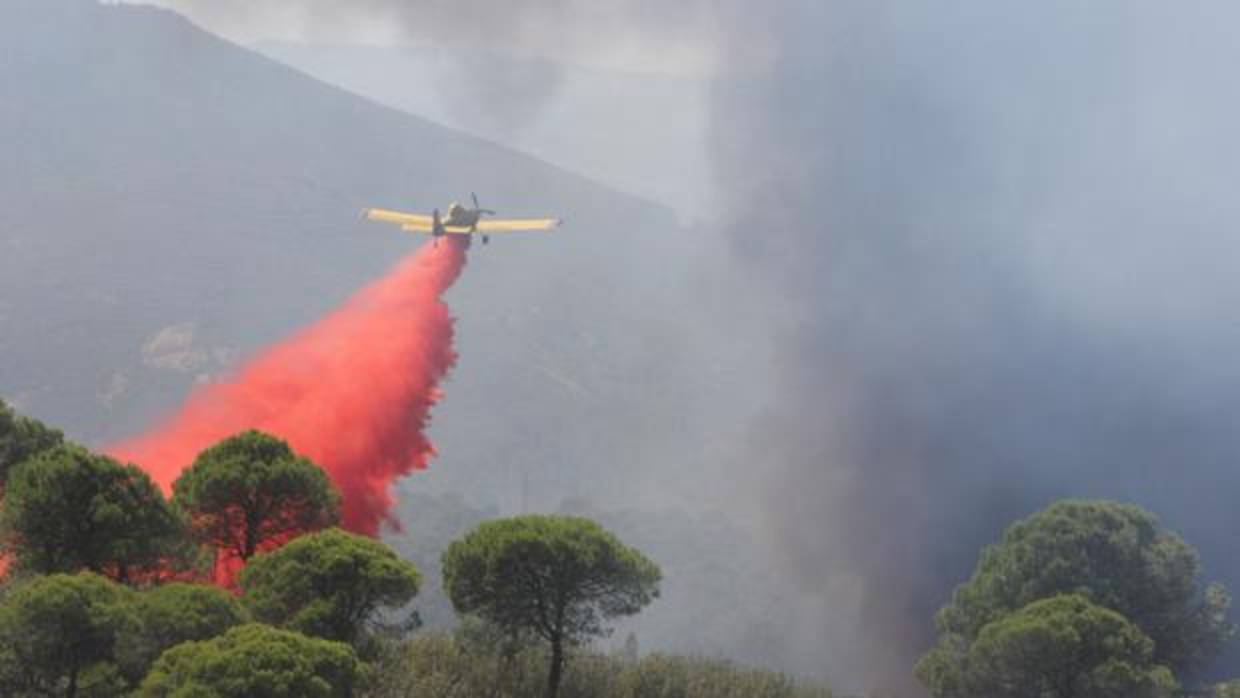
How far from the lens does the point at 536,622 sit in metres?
67.8

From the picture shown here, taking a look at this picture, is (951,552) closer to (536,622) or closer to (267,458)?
(536,622)

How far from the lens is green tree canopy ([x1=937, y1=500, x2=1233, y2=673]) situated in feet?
265

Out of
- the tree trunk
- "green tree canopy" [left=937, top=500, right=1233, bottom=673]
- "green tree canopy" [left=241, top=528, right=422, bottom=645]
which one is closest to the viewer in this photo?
"green tree canopy" [left=241, top=528, right=422, bottom=645]

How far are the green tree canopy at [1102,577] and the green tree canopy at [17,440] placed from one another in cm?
5790

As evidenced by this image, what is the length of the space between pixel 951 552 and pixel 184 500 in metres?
87.1

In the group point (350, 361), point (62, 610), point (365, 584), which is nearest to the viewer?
point (62, 610)

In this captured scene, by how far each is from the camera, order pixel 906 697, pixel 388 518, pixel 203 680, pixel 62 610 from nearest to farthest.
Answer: pixel 203 680
pixel 62 610
pixel 388 518
pixel 906 697

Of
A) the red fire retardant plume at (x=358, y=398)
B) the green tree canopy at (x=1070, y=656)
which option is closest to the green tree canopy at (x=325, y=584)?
the green tree canopy at (x=1070, y=656)

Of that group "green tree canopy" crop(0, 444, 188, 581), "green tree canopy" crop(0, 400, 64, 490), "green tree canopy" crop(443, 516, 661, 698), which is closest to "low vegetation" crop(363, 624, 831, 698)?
"green tree canopy" crop(443, 516, 661, 698)

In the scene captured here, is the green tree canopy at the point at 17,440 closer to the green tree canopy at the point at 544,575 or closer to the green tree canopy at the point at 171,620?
the green tree canopy at the point at 171,620

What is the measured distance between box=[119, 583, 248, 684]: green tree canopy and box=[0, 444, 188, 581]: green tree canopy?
26.8 ft

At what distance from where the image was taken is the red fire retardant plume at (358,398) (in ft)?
332

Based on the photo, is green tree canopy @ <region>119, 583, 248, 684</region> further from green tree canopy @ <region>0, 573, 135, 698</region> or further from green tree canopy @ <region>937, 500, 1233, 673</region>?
green tree canopy @ <region>937, 500, 1233, 673</region>

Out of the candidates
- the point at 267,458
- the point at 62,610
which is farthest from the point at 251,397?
the point at 62,610
